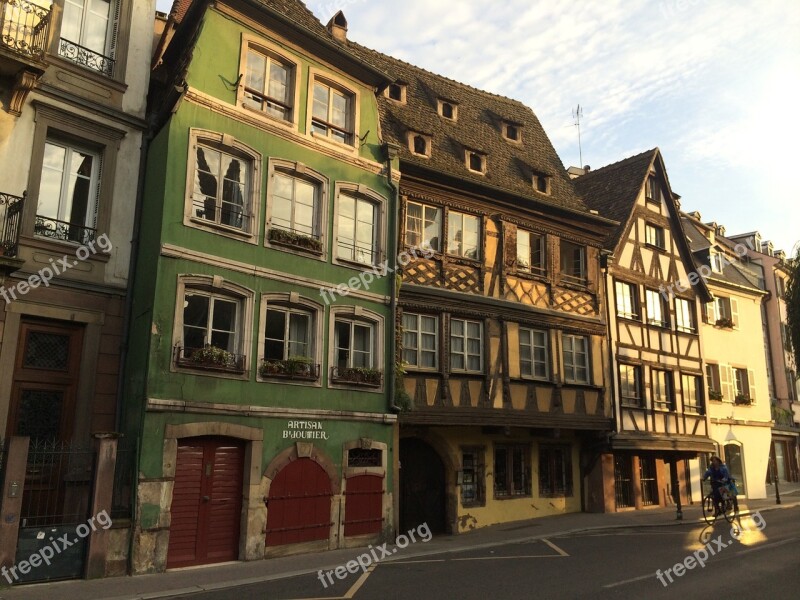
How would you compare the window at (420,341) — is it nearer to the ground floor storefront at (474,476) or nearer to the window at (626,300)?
the ground floor storefront at (474,476)

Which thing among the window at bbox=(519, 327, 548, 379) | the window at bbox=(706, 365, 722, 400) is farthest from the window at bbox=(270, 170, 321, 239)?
the window at bbox=(706, 365, 722, 400)

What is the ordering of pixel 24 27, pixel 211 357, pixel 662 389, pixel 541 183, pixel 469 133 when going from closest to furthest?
pixel 24 27 → pixel 211 357 → pixel 469 133 → pixel 541 183 → pixel 662 389

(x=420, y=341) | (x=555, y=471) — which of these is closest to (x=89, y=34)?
(x=420, y=341)

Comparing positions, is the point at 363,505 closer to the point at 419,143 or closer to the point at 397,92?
the point at 419,143

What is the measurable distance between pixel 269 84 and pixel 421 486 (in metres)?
11.0

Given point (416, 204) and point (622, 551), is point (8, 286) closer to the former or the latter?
point (416, 204)

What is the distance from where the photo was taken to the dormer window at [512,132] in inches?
915

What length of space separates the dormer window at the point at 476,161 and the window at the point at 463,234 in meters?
1.64

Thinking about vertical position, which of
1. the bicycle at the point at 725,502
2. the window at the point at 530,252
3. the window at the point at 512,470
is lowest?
the bicycle at the point at 725,502

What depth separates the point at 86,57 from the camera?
13.8 metres

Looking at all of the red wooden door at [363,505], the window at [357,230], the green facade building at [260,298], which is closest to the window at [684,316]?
the green facade building at [260,298]

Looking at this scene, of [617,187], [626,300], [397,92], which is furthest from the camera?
[617,187]

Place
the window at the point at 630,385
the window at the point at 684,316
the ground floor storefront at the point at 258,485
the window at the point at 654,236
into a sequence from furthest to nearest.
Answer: the window at the point at 684,316
the window at the point at 654,236
the window at the point at 630,385
the ground floor storefront at the point at 258,485

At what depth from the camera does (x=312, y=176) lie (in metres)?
16.1
